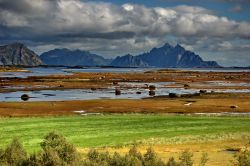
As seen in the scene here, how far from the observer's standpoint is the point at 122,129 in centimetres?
4709

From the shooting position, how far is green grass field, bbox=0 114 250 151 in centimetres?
4122

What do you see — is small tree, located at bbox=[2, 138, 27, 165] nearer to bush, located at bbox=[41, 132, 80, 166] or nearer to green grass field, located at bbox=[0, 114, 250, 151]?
bush, located at bbox=[41, 132, 80, 166]

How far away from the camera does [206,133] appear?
4538 centimetres

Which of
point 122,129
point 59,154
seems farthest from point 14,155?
point 122,129

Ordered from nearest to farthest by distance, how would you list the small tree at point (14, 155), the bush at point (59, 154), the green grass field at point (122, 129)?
the bush at point (59, 154), the small tree at point (14, 155), the green grass field at point (122, 129)

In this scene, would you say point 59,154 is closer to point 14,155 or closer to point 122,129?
point 14,155

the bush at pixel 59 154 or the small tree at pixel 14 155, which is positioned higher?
the bush at pixel 59 154

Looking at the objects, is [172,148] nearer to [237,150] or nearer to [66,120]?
[237,150]

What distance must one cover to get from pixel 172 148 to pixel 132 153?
19.4m

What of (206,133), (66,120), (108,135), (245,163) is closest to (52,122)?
(66,120)

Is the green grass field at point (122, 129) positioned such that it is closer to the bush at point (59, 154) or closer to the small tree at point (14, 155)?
the bush at point (59, 154)

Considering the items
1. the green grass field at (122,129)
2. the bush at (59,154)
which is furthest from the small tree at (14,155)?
the green grass field at (122,129)

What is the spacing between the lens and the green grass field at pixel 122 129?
135ft

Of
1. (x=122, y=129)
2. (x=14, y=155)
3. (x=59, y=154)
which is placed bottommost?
(x=122, y=129)
